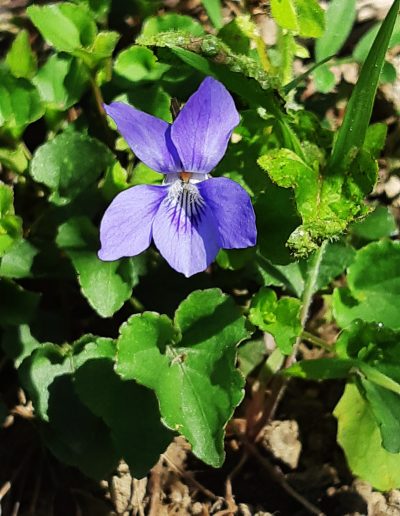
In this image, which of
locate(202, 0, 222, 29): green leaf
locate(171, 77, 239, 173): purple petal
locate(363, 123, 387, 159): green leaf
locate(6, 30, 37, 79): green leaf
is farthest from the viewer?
locate(202, 0, 222, 29): green leaf

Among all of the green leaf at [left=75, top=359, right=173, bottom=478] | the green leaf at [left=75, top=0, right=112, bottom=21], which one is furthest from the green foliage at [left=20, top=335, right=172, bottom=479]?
the green leaf at [left=75, top=0, right=112, bottom=21]

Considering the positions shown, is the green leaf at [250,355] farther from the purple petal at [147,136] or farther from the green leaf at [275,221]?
the purple petal at [147,136]

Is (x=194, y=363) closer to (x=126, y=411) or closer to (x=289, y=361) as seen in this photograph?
(x=126, y=411)

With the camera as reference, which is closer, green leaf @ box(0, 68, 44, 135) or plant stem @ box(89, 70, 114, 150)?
green leaf @ box(0, 68, 44, 135)

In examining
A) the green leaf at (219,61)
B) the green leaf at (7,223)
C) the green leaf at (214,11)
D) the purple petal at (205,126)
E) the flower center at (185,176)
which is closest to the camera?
the purple petal at (205,126)

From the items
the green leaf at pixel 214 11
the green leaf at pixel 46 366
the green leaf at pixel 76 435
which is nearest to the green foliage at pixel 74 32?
the green leaf at pixel 214 11

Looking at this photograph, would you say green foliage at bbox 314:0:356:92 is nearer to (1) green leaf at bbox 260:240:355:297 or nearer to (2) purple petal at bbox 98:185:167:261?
(1) green leaf at bbox 260:240:355:297
